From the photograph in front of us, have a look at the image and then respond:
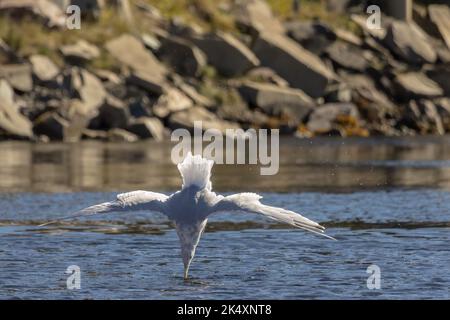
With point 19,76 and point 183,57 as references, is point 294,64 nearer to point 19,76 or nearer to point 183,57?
point 183,57

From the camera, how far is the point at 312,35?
6206 centimetres

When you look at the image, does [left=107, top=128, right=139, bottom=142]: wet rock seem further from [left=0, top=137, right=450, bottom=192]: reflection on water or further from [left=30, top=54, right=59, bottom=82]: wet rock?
[left=30, top=54, right=59, bottom=82]: wet rock

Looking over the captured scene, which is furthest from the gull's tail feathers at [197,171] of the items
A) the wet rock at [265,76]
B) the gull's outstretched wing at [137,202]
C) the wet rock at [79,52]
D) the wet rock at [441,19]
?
the wet rock at [441,19]

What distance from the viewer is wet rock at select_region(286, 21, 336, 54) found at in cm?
6150

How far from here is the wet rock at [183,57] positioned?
5694 cm

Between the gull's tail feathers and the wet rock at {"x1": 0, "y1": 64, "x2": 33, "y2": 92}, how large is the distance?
116ft

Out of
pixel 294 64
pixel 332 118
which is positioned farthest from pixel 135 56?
pixel 332 118

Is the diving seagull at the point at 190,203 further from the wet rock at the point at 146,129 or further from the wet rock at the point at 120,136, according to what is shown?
the wet rock at the point at 146,129

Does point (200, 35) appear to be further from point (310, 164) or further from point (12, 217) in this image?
point (12, 217)

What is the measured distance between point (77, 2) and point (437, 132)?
17807 mm

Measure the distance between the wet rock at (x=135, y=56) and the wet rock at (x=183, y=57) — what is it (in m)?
0.65

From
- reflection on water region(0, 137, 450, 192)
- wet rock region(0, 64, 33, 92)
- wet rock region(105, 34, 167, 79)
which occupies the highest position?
wet rock region(105, 34, 167, 79)

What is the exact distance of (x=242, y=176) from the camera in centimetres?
3253

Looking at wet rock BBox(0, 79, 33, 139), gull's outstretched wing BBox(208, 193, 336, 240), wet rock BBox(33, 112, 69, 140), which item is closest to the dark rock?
wet rock BBox(33, 112, 69, 140)
